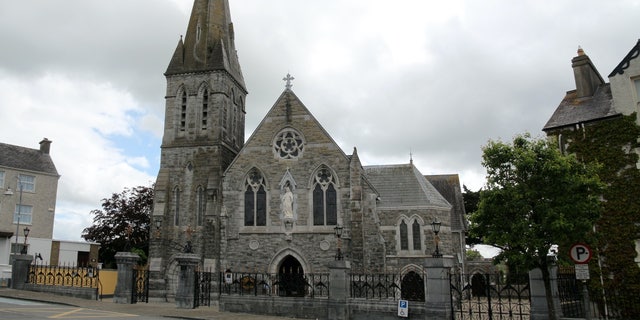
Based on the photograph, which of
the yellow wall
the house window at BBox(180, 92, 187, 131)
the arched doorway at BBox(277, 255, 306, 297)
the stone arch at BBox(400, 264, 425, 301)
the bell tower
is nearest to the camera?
the arched doorway at BBox(277, 255, 306, 297)

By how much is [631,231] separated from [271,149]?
18.2 m

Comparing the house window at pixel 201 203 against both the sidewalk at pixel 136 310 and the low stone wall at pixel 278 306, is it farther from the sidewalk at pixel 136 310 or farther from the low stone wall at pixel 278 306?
the low stone wall at pixel 278 306

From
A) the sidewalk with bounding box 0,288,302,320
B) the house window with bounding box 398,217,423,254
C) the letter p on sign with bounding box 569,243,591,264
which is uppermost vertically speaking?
the house window with bounding box 398,217,423,254

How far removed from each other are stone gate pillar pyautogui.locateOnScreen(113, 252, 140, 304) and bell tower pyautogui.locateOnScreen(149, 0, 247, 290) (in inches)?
268

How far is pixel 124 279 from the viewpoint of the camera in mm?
21328

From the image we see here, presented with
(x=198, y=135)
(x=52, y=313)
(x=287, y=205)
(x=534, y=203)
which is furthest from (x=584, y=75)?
(x=52, y=313)

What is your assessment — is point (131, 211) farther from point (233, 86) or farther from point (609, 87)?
point (609, 87)

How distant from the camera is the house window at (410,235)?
1219 inches

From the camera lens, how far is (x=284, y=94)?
2955 cm

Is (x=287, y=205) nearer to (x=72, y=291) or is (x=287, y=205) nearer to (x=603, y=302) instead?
(x=72, y=291)

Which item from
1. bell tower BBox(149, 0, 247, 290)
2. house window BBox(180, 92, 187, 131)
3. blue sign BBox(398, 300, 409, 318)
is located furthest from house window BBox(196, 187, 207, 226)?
blue sign BBox(398, 300, 409, 318)

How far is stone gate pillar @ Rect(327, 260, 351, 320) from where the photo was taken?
17328mm

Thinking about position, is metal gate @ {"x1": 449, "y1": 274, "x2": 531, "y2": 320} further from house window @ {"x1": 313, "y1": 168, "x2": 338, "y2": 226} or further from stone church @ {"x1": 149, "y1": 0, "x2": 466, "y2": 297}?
house window @ {"x1": 313, "y1": 168, "x2": 338, "y2": 226}

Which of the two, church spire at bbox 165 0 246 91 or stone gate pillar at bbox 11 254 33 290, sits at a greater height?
church spire at bbox 165 0 246 91
